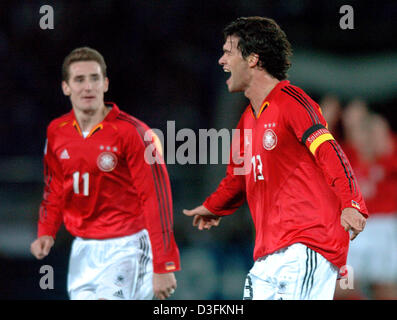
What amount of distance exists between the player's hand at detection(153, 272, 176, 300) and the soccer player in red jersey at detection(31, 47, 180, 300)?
0.36 feet

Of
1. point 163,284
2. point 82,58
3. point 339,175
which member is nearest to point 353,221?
point 339,175

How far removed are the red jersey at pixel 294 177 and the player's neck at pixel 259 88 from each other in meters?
0.07

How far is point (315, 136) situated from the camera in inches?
139

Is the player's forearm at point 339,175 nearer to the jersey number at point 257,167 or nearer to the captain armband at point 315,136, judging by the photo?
the captain armband at point 315,136

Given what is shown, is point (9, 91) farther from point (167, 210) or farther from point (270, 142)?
point (270, 142)

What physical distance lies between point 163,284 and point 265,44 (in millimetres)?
1698

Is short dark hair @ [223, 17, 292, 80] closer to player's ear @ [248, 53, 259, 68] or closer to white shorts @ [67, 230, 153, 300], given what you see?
player's ear @ [248, 53, 259, 68]

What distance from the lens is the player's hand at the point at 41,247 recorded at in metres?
4.80

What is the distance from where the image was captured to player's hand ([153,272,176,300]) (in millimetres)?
4340

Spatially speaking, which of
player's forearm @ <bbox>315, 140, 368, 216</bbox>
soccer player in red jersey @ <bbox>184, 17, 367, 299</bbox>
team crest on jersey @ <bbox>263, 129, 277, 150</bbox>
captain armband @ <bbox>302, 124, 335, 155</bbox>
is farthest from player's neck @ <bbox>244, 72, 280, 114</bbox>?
player's forearm @ <bbox>315, 140, 368, 216</bbox>

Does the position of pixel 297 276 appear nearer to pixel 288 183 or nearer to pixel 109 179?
pixel 288 183

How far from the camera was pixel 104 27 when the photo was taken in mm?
8328

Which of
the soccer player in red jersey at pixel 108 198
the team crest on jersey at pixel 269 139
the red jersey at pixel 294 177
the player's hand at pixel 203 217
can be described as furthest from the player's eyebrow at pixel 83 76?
the team crest on jersey at pixel 269 139
